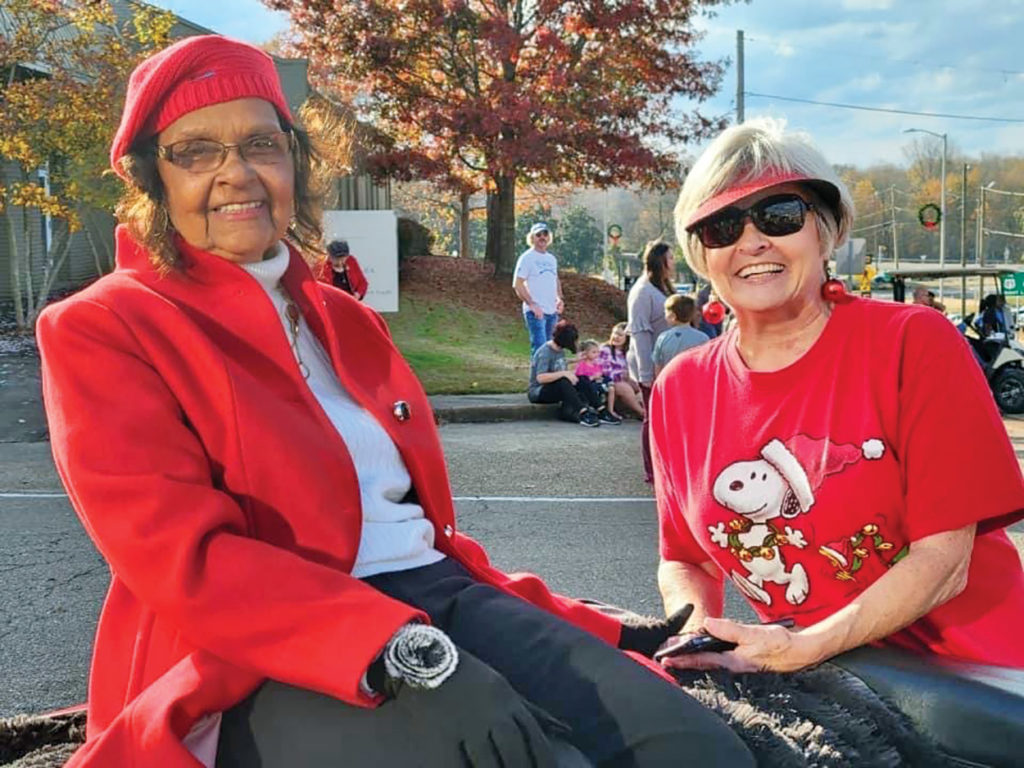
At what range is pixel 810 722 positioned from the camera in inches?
72.6

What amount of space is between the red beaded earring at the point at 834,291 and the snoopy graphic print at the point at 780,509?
1.11 ft

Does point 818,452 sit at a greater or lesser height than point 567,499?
greater

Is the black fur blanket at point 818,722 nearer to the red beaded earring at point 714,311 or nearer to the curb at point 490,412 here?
the red beaded earring at point 714,311

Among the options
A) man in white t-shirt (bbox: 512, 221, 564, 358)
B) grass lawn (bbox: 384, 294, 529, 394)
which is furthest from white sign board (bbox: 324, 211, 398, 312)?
man in white t-shirt (bbox: 512, 221, 564, 358)

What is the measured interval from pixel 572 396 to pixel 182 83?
1001 cm

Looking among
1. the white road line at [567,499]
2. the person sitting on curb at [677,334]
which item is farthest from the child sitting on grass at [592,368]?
the white road line at [567,499]

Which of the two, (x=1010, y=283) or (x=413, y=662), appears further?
(x=1010, y=283)

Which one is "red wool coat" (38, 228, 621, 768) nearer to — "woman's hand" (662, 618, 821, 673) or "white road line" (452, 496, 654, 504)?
"woman's hand" (662, 618, 821, 673)

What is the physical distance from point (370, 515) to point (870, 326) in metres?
1.10

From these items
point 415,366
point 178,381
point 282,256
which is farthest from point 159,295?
point 415,366

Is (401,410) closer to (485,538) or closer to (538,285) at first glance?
(485,538)

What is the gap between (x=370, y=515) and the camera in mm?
1970

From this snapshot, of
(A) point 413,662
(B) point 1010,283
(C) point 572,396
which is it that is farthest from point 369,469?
(B) point 1010,283

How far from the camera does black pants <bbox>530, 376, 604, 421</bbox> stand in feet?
39.1
